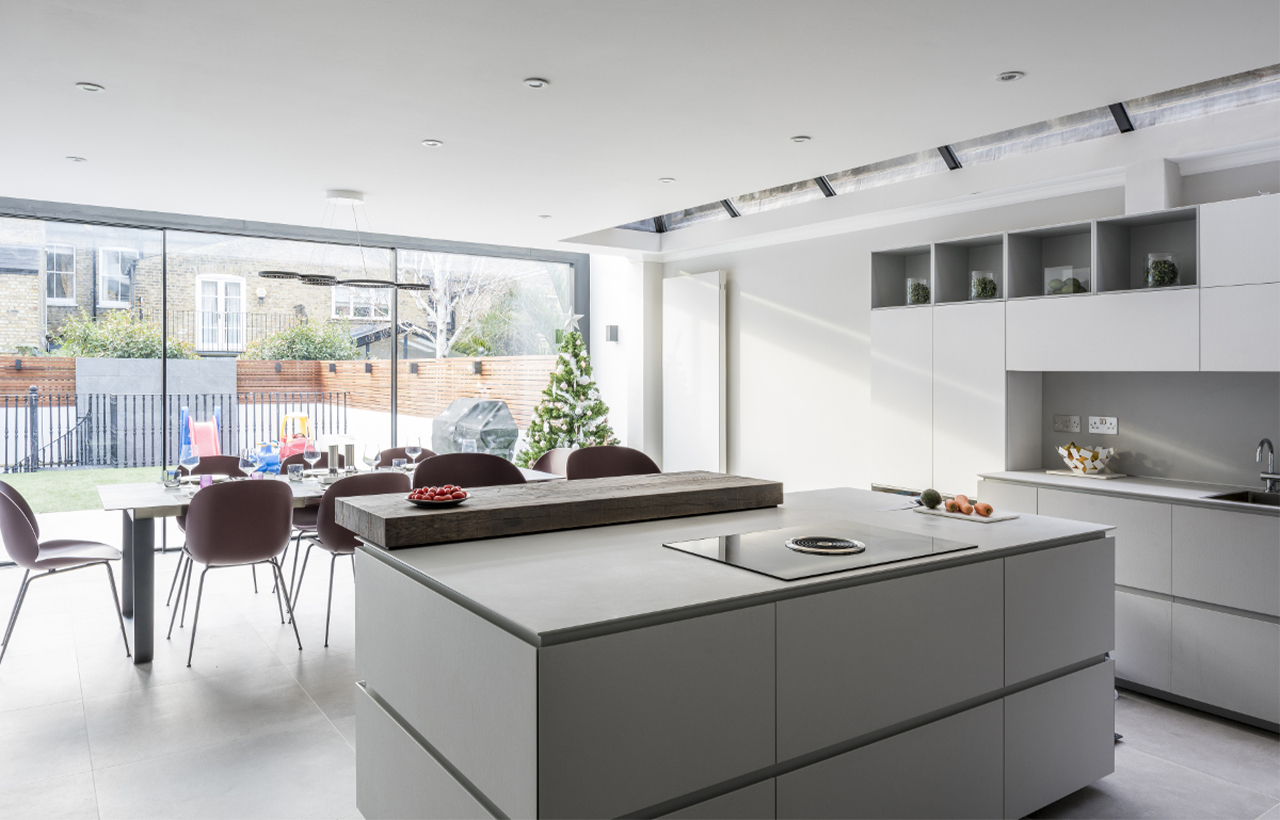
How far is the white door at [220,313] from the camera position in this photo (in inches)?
258

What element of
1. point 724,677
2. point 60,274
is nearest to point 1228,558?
point 724,677

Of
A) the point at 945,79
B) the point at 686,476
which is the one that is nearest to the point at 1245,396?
the point at 945,79

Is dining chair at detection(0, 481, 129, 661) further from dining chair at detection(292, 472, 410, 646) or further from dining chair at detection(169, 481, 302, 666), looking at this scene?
dining chair at detection(292, 472, 410, 646)

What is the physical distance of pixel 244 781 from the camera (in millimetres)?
2916

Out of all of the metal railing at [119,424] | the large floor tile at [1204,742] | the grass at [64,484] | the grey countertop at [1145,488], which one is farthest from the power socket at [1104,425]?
the grass at [64,484]

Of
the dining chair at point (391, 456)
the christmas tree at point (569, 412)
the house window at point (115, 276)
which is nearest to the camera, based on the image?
the dining chair at point (391, 456)

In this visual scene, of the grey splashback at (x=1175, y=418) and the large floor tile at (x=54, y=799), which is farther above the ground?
the grey splashback at (x=1175, y=418)

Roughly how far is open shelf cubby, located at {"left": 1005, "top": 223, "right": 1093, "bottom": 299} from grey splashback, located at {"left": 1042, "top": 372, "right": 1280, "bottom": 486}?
56cm

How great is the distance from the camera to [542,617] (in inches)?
68.1

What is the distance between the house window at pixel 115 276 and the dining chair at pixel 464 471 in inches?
132

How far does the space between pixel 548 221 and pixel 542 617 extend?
492 centimetres

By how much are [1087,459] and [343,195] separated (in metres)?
4.54

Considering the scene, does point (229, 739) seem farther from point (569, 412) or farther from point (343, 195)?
point (569, 412)

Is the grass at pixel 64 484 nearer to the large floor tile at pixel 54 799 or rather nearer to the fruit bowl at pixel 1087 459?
the large floor tile at pixel 54 799
